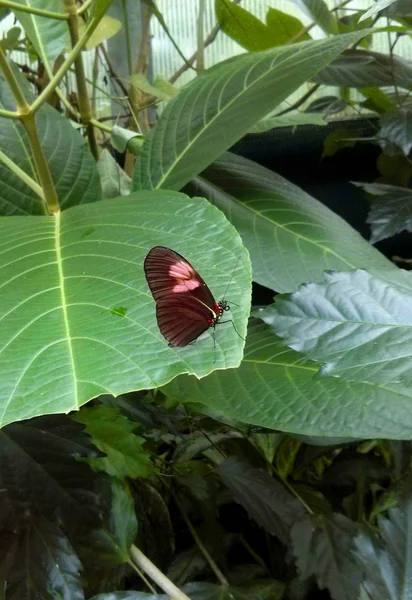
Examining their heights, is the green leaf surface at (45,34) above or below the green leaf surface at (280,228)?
above

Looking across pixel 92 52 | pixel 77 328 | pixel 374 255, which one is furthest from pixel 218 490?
pixel 92 52

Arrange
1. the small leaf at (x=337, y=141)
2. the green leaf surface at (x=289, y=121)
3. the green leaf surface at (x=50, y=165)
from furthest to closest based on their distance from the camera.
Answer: the small leaf at (x=337, y=141) < the green leaf surface at (x=289, y=121) < the green leaf surface at (x=50, y=165)

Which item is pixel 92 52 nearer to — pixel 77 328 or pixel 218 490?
pixel 218 490

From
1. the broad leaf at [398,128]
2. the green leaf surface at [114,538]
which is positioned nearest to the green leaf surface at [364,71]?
the broad leaf at [398,128]

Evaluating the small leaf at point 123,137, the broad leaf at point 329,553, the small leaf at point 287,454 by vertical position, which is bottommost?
the small leaf at point 287,454

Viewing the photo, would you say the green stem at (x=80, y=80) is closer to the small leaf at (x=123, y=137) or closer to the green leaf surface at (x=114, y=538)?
the small leaf at (x=123, y=137)

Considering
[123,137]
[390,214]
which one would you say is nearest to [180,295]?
[123,137]

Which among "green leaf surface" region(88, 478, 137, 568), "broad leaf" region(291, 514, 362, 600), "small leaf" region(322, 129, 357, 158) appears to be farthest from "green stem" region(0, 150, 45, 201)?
"small leaf" region(322, 129, 357, 158)
